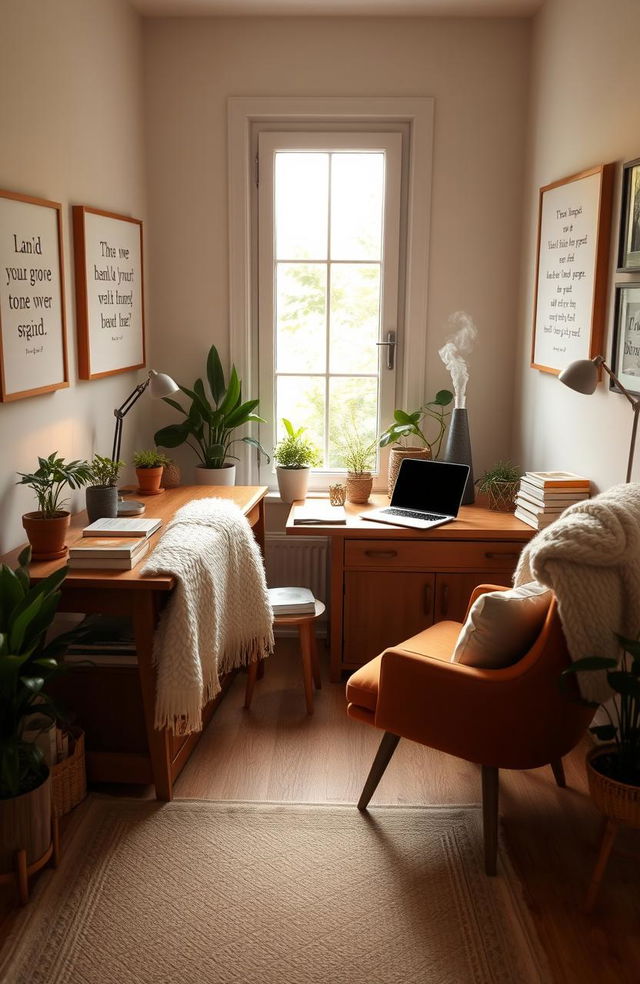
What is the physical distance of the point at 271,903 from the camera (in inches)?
87.7

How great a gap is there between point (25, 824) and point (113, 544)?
783 millimetres

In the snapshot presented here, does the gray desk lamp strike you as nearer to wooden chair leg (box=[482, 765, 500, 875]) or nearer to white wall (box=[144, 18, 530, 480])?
wooden chair leg (box=[482, 765, 500, 875])

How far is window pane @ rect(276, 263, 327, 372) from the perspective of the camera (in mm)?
3912

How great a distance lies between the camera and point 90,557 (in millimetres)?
2482

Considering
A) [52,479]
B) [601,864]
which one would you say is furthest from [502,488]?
[52,479]

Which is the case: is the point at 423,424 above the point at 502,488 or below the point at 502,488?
above

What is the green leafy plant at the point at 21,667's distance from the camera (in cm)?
210

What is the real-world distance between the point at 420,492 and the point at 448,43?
188 centimetres

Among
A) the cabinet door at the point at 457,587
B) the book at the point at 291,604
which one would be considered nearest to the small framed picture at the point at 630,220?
the cabinet door at the point at 457,587

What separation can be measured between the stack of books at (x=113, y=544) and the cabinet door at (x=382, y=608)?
991mm

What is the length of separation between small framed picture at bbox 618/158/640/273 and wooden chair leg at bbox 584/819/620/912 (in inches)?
62.8

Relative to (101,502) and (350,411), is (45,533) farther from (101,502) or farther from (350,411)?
(350,411)

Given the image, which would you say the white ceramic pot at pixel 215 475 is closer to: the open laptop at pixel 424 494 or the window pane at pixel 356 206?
the open laptop at pixel 424 494

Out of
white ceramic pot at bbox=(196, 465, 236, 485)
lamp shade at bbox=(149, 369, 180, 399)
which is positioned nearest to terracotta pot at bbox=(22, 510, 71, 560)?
lamp shade at bbox=(149, 369, 180, 399)
